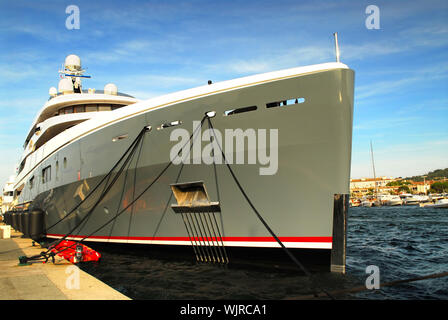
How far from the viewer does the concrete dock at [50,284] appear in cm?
491

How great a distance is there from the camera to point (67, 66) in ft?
64.4

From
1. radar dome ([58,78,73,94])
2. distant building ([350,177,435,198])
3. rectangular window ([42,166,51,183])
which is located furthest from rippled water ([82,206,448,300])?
distant building ([350,177,435,198])

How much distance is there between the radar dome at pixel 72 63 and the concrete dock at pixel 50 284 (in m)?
14.9

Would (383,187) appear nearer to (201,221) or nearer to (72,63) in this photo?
(72,63)

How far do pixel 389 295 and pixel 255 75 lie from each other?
206 inches

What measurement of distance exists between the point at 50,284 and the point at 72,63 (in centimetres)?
1721

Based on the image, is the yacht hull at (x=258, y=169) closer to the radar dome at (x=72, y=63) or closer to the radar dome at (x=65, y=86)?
the radar dome at (x=65, y=86)

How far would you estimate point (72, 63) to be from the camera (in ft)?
64.8

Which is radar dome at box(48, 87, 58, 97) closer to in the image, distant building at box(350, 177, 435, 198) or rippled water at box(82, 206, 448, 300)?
rippled water at box(82, 206, 448, 300)

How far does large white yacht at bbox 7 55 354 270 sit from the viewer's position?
22.0ft

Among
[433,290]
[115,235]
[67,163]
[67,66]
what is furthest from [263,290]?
[67,66]

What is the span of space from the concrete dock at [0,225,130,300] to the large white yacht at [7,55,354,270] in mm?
2434

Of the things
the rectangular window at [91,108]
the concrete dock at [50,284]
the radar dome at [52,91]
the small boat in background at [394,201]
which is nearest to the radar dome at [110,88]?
the rectangular window at [91,108]
